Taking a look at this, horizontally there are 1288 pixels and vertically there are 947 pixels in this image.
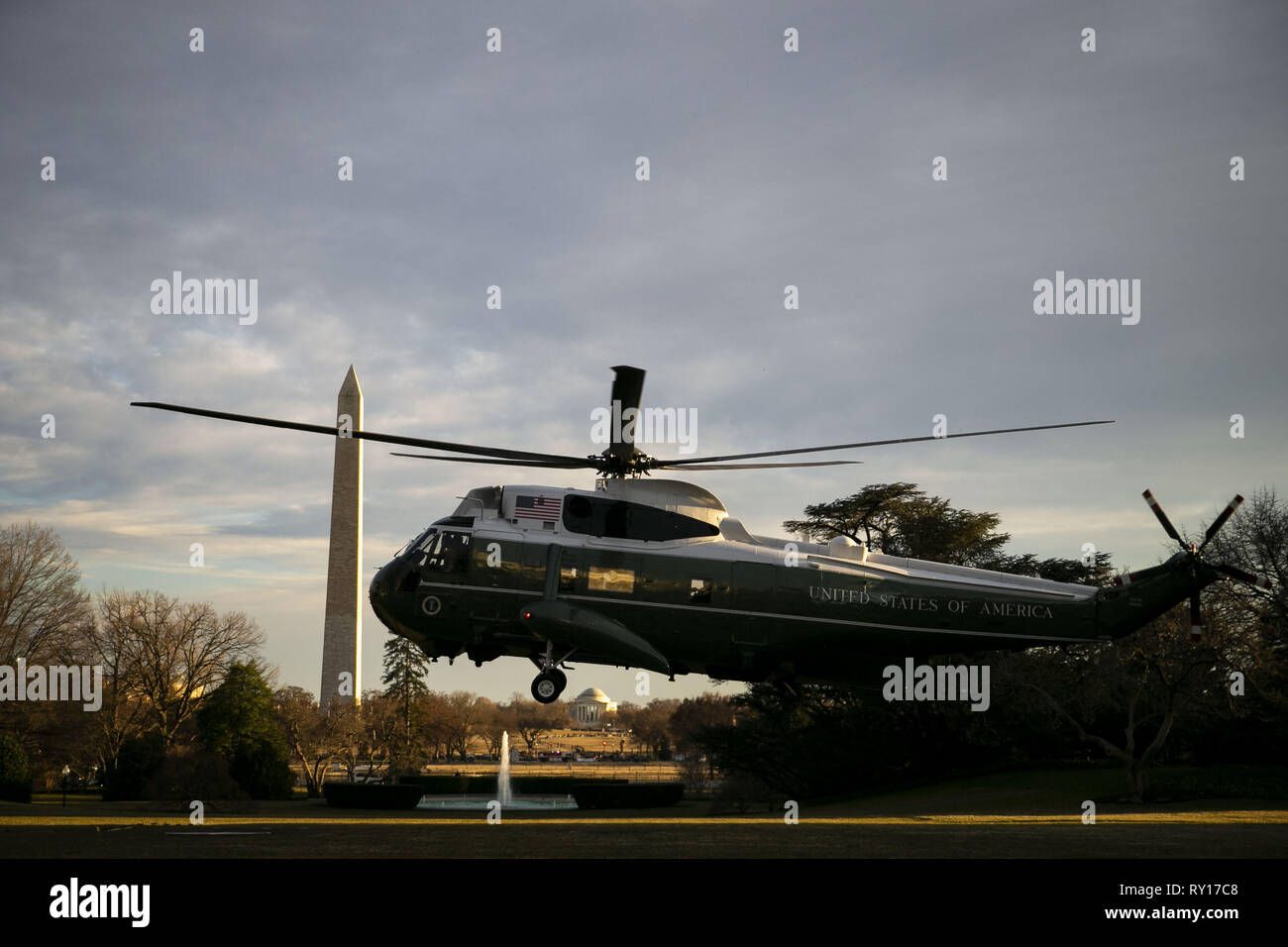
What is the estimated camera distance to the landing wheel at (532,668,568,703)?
69.6 feet

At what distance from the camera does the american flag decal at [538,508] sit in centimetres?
2216

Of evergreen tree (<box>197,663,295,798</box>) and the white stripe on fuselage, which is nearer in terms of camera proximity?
the white stripe on fuselage

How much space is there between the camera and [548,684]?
2155cm

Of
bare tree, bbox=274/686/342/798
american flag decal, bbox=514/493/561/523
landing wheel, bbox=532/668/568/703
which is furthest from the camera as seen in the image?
bare tree, bbox=274/686/342/798

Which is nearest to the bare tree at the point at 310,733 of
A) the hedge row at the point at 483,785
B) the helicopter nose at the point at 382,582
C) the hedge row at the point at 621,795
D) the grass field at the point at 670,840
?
the hedge row at the point at 483,785

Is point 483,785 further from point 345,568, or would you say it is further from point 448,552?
point 448,552

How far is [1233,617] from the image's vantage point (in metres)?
45.4

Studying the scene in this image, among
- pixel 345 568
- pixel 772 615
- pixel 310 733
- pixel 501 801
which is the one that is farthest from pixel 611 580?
pixel 310 733

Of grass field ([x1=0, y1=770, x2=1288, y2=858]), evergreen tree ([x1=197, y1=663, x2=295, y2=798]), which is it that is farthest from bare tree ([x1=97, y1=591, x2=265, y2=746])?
grass field ([x1=0, y1=770, x2=1288, y2=858])

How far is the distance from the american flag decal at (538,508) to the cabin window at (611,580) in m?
1.39

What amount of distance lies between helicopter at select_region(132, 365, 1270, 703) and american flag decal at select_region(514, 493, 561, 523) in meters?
0.03

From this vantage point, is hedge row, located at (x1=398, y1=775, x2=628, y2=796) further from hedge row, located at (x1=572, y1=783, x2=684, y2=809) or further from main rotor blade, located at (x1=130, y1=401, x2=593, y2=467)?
main rotor blade, located at (x1=130, y1=401, x2=593, y2=467)

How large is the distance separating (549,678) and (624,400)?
18.3 feet
